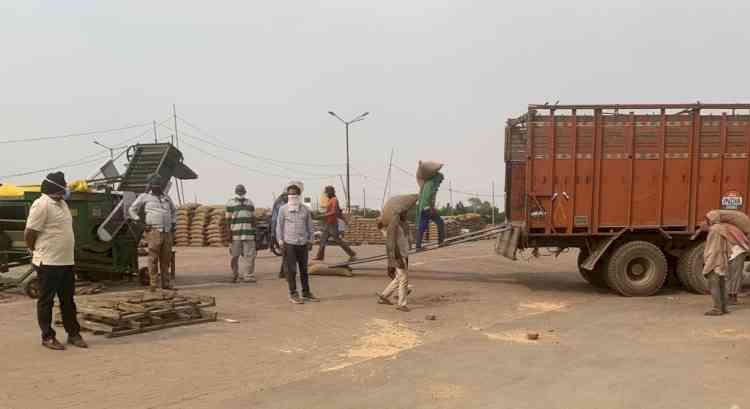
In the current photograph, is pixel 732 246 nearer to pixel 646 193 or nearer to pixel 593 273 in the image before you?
pixel 646 193

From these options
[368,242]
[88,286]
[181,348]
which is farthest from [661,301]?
[368,242]

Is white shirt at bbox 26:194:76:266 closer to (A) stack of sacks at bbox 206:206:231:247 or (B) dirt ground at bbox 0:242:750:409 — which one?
(B) dirt ground at bbox 0:242:750:409

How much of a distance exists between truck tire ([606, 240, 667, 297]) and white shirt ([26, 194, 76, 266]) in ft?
26.6

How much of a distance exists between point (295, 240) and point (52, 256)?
386 cm

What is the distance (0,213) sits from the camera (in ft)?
34.9

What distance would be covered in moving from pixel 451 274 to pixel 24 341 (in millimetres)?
8490

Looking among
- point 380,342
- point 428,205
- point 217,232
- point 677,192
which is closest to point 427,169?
point 428,205

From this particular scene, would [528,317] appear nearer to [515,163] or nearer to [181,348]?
[515,163]

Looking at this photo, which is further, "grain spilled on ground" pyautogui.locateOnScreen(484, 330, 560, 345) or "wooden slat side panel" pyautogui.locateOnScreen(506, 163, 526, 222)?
"wooden slat side panel" pyautogui.locateOnScreen(506, 163, 526, 222)

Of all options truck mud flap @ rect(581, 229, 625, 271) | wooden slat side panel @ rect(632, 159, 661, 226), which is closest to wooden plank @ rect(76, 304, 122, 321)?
truck mud flap @ rect(581, 229, 625, 271)

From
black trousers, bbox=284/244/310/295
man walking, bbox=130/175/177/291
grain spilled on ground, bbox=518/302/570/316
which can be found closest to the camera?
grain spilled on ground, bbox=518/302/570/316

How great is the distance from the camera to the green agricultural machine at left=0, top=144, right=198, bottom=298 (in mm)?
10562

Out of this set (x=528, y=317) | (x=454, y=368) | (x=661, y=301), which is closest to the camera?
(x=454, y=368)

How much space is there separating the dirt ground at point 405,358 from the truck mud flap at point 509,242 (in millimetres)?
891
